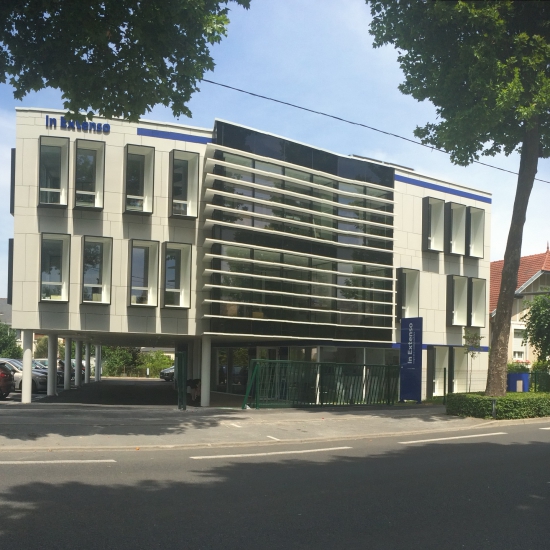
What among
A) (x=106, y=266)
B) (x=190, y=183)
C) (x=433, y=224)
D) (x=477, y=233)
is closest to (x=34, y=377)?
(x=106, y=266)

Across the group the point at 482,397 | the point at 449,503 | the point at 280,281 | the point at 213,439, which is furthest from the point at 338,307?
the point at 449,503

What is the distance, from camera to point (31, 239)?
22.6 metres

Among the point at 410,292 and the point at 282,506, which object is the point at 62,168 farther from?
the point at 282,506

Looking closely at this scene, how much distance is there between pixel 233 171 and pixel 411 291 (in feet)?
36.3

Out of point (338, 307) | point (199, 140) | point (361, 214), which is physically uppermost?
point (199, 140)

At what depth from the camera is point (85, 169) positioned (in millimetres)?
23078

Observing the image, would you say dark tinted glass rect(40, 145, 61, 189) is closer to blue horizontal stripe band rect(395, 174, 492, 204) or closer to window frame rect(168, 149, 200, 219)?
window frame rect(168, 149, 200, 219)

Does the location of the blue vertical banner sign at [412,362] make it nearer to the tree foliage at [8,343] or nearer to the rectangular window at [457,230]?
the rectangular window at [457,230]

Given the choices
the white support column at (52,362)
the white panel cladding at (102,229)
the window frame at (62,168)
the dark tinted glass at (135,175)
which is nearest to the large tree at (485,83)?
the white panel cladding at (102,229)

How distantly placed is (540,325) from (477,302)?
3574mm

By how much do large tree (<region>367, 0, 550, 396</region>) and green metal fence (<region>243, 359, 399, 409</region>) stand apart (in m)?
3.98

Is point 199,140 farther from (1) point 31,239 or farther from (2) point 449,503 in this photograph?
(2) point 449,503

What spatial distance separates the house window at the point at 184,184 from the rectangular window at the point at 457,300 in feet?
45.0

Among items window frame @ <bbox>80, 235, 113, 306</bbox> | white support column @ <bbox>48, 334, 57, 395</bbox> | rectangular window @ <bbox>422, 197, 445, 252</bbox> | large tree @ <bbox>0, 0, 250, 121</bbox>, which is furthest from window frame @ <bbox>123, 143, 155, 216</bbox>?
rectangular window @ <bbox>422, 197, 445, 252</bbox>
